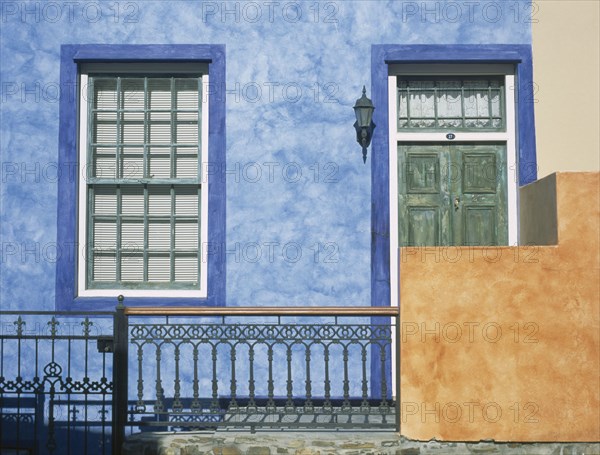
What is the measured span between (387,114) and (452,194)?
973 millimetres

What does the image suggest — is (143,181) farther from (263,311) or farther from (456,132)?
(456,132)

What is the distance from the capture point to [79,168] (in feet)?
27.8

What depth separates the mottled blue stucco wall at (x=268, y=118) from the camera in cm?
830

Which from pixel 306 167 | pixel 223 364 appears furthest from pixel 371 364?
pixel 306 167

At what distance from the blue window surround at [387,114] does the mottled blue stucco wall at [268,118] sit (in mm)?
77

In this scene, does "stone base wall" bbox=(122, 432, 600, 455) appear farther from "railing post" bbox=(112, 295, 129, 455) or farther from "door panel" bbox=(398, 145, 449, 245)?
"door panel" bbox=(398, 145, 449, 245)

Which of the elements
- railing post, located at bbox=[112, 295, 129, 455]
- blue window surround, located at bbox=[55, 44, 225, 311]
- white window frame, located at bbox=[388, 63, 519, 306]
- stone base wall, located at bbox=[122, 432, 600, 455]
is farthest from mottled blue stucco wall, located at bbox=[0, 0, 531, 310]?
stone base wall, located at bbox=[122, 432, 600, 455]

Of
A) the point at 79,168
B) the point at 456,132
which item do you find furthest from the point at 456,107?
the point at 79,168

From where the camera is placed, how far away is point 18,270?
27.5 feet

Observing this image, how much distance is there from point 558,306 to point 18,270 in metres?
4.84

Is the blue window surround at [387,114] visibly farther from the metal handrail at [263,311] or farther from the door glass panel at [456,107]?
the metal handrail at [263,311]

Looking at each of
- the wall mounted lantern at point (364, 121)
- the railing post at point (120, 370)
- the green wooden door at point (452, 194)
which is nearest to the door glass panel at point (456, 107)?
the green wooden door at point (452, 194)

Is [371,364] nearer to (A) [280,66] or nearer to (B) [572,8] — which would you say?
(A) [280,66]

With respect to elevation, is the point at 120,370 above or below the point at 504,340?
below
